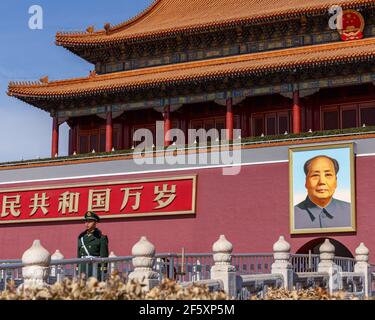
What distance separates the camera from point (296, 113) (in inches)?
971

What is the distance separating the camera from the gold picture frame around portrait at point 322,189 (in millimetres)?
21422

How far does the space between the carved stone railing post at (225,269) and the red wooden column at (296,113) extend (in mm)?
11515

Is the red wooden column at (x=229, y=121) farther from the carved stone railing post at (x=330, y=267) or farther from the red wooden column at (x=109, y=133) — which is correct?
the carved stone railing post at (x=330, y=267)

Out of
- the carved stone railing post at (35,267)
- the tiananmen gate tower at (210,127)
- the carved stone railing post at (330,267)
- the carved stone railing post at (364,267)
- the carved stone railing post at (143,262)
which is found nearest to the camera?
the carved stone railing post at (35,267)

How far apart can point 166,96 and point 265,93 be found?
144 inches

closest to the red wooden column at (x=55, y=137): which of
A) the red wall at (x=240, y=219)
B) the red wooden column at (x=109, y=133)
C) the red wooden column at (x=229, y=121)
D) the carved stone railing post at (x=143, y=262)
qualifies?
the red wooden column at (x=109, y=133)

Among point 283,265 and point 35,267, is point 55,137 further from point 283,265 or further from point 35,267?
point 35,267

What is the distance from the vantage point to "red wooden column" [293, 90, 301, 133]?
80.0 ft

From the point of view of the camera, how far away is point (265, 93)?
25.8 m

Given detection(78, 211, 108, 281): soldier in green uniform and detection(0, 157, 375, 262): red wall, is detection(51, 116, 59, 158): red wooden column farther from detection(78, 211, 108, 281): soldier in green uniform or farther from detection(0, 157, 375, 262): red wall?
detection(78, 211, 108, 281): soldier in green uniform

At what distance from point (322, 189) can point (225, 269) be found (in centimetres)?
949

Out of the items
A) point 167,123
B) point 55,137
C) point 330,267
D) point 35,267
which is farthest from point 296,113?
point 35,267
